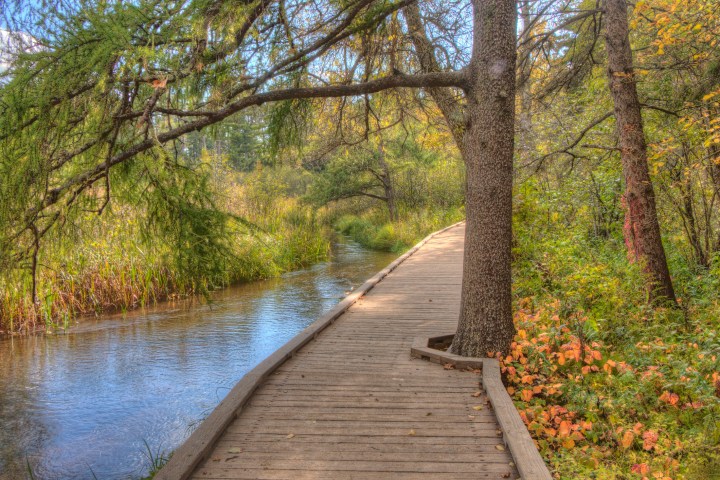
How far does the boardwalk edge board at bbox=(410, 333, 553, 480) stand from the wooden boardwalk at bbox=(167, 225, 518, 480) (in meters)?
0.09

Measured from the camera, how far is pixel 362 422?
13.3 ft

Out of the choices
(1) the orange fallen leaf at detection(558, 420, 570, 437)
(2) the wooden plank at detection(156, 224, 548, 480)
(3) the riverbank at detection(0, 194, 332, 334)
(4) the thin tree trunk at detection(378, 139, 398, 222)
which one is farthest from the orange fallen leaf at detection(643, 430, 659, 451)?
(4) the thin tree trunk at detection(378, 139, 398, 222)

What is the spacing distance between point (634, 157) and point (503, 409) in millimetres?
4414

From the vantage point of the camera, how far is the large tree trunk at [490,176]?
16.3ft

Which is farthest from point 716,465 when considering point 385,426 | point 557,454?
point 385,426

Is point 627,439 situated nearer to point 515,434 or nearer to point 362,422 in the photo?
point 515,434

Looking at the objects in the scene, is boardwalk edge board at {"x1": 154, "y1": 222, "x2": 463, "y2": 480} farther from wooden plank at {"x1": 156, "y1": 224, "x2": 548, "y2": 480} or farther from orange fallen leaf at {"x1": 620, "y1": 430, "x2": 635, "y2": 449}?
orange fallen leaf at {"x1": 620, "y1": 430, "x2": 635, "y2": 449}

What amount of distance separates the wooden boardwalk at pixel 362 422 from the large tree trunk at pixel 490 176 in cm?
63

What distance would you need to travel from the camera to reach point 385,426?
3.97 m

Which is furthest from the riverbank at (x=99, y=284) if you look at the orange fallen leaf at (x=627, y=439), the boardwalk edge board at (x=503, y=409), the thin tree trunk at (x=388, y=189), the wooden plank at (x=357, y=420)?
the thin tree trunk at (x=388, y=189)

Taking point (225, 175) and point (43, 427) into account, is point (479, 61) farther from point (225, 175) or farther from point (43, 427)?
point (225, 175)

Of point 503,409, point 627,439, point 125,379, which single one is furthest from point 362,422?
point 125,379

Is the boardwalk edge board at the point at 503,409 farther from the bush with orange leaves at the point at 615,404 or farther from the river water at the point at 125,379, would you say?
the river water at the point at 125,379

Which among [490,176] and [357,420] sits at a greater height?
[490,176]
